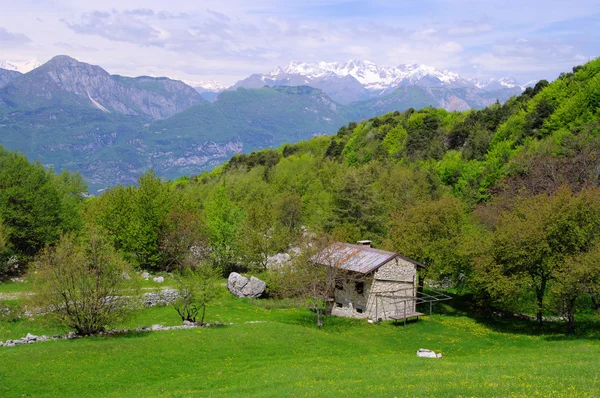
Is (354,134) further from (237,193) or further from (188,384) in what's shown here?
(188,384)

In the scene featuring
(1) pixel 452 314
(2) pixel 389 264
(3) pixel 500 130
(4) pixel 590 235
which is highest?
(3) pixel 500 130

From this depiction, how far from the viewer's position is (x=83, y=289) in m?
34.5

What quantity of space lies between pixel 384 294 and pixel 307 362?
18492mm

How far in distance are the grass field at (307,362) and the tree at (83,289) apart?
1865 millimetres

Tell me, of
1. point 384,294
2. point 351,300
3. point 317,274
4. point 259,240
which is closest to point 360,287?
point 351,300

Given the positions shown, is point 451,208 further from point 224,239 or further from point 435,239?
point 224,239

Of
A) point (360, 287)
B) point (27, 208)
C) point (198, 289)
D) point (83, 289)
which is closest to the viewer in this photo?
point (83, 289)

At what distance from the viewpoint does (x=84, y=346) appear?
1255 inches

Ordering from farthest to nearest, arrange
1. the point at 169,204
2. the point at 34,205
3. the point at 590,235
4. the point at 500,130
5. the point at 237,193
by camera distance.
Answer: the point at 237,193 → the point at 500,130 → the point at 169,204 → the point at 34,205 → the point at 590,235

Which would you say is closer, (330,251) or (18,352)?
(18,352)

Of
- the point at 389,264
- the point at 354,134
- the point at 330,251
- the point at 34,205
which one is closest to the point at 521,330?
the point at 389,264

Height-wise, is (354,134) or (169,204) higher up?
(354,134)

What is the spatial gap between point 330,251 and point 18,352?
2783 centimetres

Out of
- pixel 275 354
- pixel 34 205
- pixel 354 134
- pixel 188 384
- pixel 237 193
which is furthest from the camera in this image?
pixel 354 134
